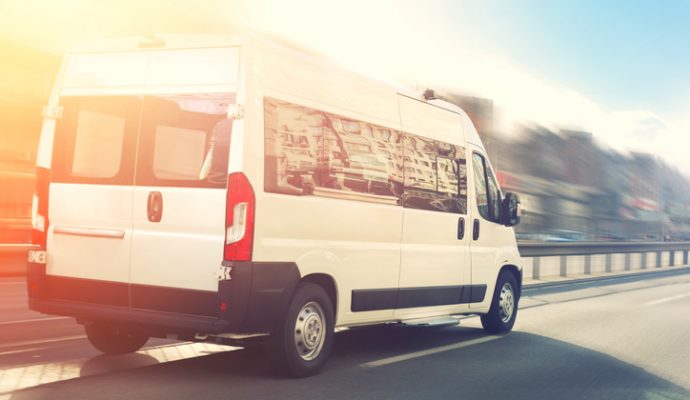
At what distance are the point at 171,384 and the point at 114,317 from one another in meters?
0.65

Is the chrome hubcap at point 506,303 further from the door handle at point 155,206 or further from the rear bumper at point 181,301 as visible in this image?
the door handle at point 155,206

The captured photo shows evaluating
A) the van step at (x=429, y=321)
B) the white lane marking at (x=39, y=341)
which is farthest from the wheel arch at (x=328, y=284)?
the white lane marking at (x=39, y=341)

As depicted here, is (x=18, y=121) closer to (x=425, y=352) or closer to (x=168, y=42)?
(x=425, y=352)

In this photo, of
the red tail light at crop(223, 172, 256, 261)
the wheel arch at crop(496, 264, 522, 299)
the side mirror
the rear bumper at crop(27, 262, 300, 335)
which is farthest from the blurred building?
the red tail light at crop(223, 172, 256, 261)

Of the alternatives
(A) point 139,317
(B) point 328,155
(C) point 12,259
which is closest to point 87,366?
(A) point 139,317

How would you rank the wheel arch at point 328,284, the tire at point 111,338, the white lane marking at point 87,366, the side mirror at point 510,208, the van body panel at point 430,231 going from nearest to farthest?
the white lane marking at point 87,366, the wheel arch at point 328,284, the tire at point 111,338, the van body panel at point 430,231, the side mirror at point 510,208

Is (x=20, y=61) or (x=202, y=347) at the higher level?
(x=20, y=61)

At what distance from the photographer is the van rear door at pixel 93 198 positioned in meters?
6.43

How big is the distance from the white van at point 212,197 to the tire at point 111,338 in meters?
0.02

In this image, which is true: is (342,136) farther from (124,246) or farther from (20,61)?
Result: (20,61)

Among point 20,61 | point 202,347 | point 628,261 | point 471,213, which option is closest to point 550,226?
point 628,261

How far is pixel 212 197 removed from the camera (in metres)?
6.12

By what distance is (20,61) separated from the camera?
696 inches

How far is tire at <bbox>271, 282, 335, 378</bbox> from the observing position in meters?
6.45
